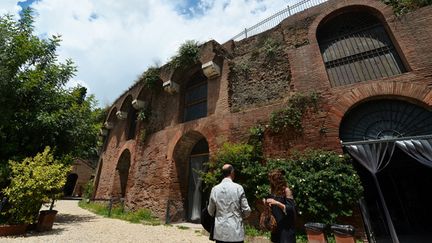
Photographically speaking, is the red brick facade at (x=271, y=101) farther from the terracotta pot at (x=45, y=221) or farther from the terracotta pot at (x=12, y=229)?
the terracotta pot at (x=12, y=229)

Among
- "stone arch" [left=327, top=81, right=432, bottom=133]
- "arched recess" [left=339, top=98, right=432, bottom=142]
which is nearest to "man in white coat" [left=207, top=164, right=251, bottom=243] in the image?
"stone arch" [left=327, top=81, right=432, bottom=133]

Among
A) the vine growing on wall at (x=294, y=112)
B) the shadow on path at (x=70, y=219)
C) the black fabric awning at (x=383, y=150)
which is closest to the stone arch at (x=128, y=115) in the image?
the shadow on path at (x=70, y=219)

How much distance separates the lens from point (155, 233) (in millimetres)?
6367

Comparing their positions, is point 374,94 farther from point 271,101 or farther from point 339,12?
point 339,12

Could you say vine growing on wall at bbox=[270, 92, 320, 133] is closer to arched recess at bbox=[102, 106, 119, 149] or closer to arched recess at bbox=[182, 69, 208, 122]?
arched recess at bbox=[182, 69, 208, 122]

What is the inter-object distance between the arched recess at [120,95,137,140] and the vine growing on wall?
923cm

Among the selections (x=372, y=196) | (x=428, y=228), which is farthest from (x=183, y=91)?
(x=428, y=228)

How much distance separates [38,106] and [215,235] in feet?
28.0

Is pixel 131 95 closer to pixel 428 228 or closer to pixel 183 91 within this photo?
pixel 183 91

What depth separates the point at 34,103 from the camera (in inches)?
312

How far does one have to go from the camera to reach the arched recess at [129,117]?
13331 mm

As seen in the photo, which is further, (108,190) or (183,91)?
(108,190)

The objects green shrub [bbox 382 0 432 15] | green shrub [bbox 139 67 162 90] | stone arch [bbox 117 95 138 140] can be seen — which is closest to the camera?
green shrub [bbox 382 0 432 15]

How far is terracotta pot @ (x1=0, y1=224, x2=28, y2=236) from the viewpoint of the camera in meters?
5.52
